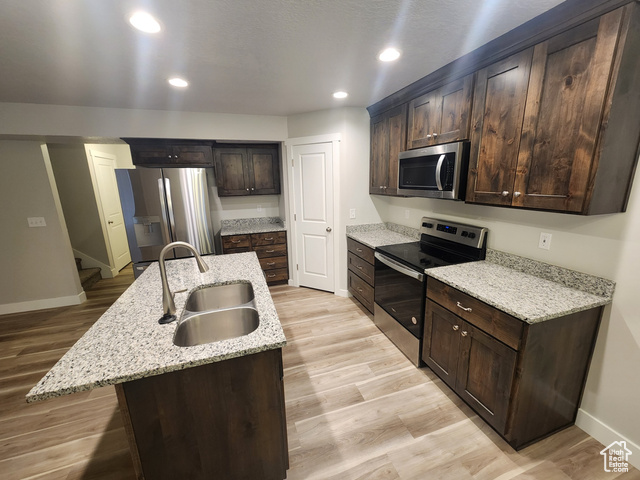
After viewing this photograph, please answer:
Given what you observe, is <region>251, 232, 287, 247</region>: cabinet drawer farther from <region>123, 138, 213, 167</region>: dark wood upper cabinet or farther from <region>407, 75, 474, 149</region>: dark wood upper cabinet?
<region>407, 75, 474, 149</region>: dark wood upper cabinet

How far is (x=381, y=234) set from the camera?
3271 mm

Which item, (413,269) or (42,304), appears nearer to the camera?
(413,269)

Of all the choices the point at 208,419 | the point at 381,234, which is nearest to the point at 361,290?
the point at 381,234

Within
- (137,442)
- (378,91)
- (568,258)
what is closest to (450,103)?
(378,91)

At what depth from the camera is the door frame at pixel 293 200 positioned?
3.24 m

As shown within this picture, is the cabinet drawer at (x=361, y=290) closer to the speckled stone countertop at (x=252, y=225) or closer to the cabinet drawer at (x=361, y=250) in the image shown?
the cabinet drawer at (x=361, y=250)

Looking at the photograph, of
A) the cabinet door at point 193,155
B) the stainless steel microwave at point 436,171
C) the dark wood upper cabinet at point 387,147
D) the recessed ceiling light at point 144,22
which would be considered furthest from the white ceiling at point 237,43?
the cabinet door at point 193,155

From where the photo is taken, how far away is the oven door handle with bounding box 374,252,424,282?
2045 millimetres

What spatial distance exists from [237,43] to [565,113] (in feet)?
6.27

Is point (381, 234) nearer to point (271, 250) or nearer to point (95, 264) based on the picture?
point (271, 250)

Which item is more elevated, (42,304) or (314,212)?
(314,212)

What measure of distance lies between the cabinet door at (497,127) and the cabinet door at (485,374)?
2.94 ft

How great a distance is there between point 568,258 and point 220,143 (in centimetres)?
390

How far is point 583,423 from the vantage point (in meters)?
1.63
